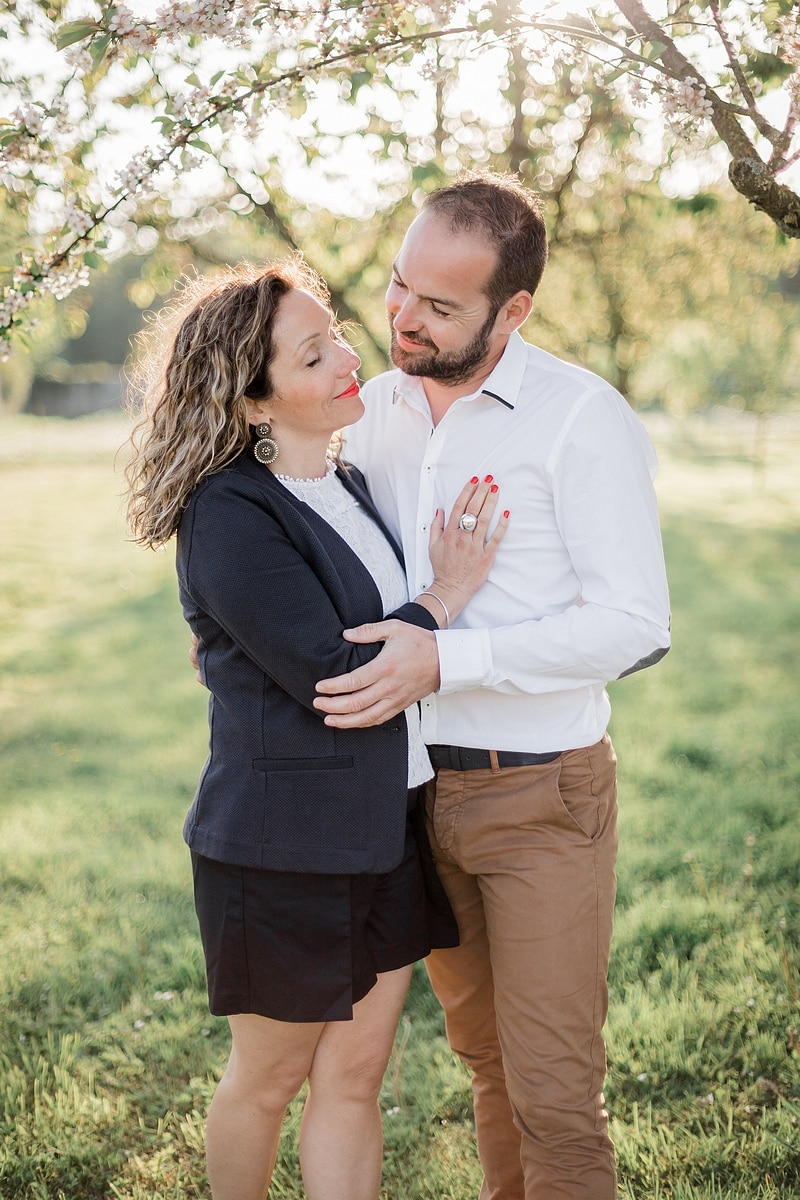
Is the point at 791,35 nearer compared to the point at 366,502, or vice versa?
the point at 791,35

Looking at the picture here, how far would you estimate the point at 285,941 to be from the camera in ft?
7.61

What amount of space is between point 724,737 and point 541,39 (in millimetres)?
5008

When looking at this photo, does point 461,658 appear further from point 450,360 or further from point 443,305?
point 443,305

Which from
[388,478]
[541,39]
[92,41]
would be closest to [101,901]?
[388,478]

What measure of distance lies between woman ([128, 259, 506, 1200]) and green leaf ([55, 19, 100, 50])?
59cm

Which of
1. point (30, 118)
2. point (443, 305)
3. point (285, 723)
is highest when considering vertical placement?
point (30, 118)

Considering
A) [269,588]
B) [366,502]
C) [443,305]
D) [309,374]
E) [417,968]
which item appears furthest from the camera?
[417,968]

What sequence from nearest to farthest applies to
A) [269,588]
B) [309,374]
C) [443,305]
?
[269,588], [309,374], [443,305]

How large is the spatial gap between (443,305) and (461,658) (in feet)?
2.89

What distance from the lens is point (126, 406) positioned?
2635mm

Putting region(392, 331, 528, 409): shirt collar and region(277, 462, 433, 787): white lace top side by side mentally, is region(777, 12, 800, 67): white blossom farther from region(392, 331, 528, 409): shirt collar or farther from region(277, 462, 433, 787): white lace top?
region(277, 462, 433, 787): white lace top

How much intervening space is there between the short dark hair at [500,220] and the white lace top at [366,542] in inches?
24.1

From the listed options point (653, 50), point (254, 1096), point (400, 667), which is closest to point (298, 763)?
point (400, 667)

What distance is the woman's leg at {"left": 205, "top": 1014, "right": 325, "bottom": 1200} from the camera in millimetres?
2367
